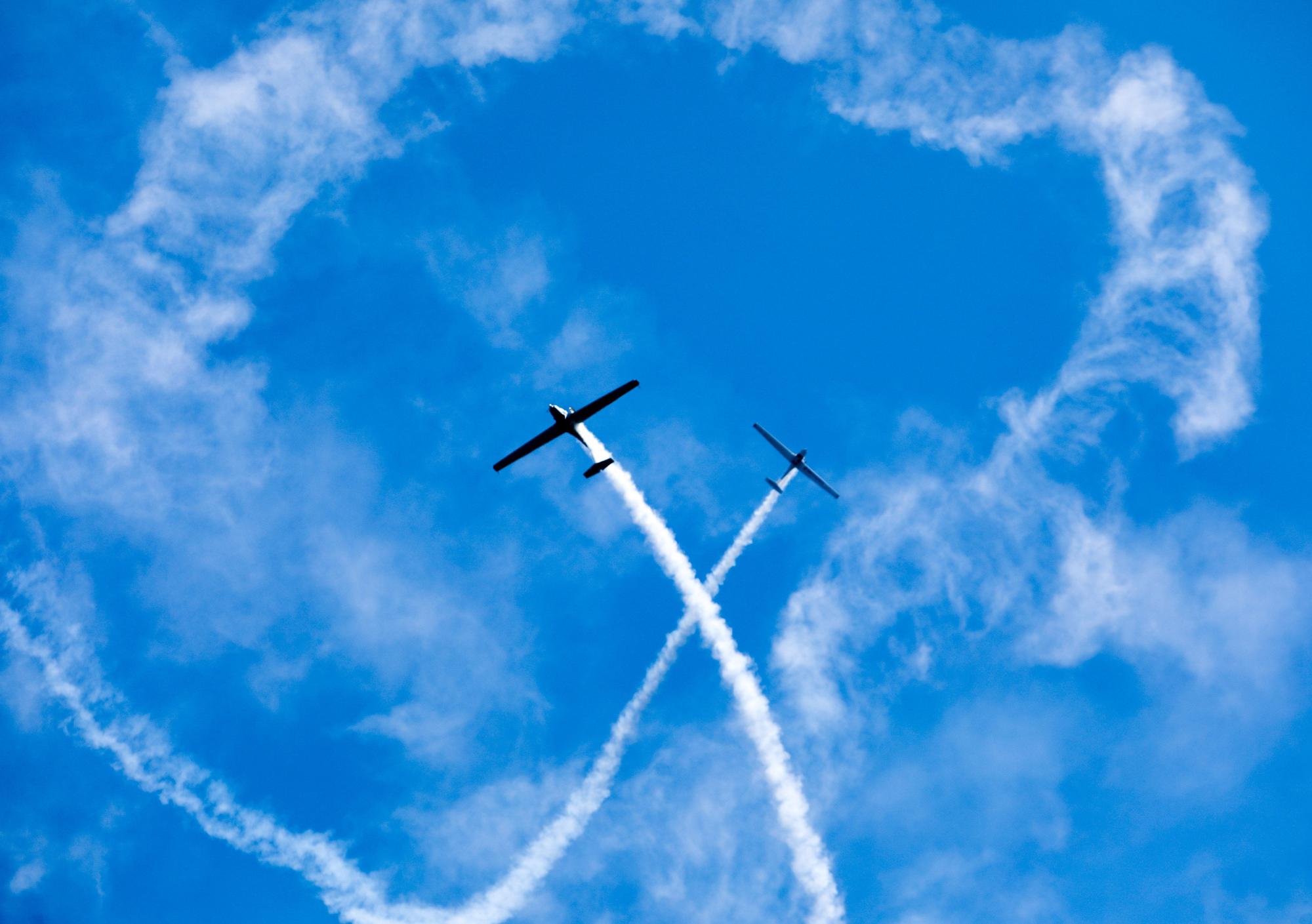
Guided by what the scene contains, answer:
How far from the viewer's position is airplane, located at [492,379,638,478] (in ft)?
262

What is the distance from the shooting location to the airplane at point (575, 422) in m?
79.8

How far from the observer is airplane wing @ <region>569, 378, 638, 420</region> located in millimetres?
79562

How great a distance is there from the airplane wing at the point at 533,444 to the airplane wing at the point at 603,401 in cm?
160

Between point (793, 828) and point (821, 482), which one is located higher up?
point (821, 482)

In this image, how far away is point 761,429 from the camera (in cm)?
10094

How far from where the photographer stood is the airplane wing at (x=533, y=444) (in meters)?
81.6

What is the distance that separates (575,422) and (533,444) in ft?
15.0

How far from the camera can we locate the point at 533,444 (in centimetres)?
8306

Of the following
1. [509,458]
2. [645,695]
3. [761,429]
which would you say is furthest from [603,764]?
[761,429]

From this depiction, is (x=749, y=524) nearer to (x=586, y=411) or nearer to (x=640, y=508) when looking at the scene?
(x=640, y=508)

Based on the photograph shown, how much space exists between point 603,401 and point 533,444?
7.76m

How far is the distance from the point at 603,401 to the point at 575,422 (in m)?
3.22

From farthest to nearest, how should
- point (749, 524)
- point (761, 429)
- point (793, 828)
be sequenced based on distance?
point (761, 429)
point (749, 524)
point (793, 828)

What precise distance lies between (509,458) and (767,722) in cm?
3238
